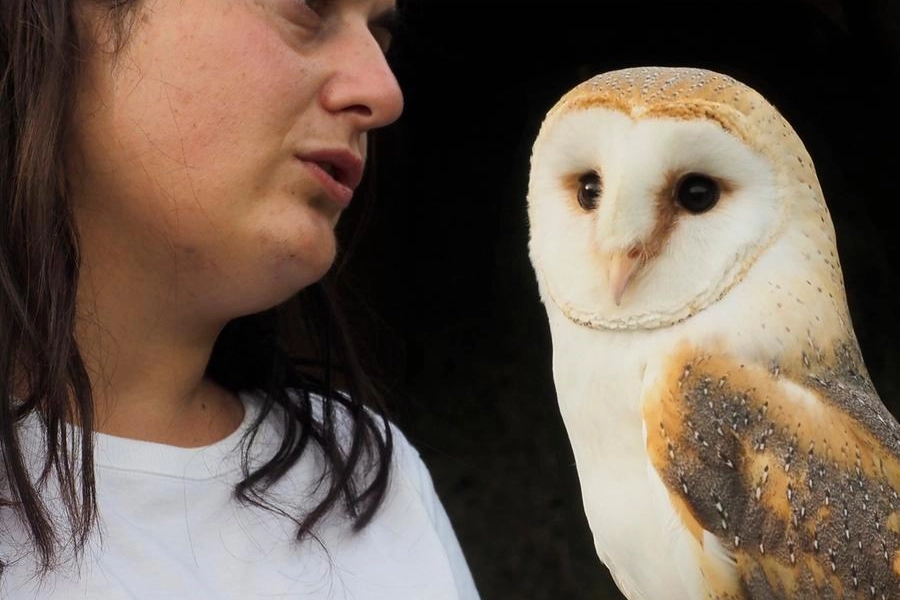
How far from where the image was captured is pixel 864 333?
2.26 meters

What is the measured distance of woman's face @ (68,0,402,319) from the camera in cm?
82

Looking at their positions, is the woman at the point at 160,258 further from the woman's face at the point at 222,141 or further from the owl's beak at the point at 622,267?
the owl's beak at the point at 622,267

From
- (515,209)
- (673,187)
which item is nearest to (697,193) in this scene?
(673,187)

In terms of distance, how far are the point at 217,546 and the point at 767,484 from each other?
46cm

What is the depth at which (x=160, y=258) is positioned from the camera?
34.5 inches

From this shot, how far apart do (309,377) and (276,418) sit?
114 mm

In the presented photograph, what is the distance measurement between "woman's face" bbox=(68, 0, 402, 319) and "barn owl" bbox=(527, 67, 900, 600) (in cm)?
20

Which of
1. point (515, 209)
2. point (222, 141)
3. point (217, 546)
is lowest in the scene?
point (515, 209)

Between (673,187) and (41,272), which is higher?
(673,187)

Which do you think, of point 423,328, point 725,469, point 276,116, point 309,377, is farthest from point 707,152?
point 423,328

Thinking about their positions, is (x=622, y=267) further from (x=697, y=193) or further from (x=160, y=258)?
(x=160, y=258)

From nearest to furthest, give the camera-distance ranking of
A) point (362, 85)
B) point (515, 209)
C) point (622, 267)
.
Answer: point (622, 267)
point (362, 85)
point (515, 209)

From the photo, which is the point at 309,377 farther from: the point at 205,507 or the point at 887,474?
the point at 887,474

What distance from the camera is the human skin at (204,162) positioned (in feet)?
2.68
